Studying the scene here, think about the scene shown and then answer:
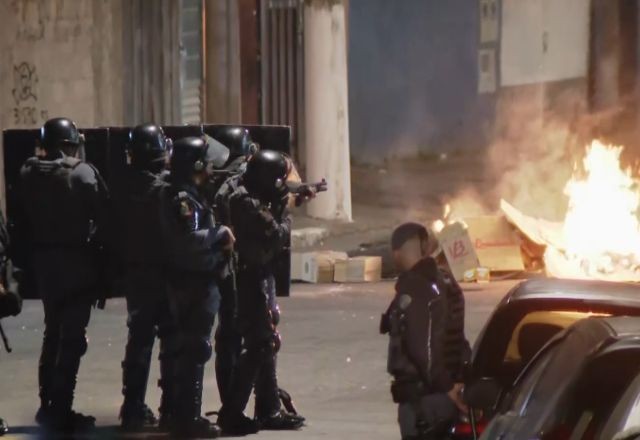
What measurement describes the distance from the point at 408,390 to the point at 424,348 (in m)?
0.19

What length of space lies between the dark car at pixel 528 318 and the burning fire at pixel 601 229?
32.5ft

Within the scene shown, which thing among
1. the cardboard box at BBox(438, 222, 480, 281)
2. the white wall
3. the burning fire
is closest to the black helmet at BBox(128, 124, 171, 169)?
the cardboard box at BBox(438, 222, 480, 281)

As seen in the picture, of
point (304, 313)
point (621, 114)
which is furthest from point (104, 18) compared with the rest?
point (621, 114)

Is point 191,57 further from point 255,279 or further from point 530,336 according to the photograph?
point 530,336

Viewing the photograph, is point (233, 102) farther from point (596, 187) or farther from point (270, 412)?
point (270, 412)

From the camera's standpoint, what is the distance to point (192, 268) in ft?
29.7

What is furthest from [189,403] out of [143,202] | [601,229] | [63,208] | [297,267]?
[601,229]

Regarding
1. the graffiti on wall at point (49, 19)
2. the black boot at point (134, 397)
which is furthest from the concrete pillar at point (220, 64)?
the black boot at point (134, 397)

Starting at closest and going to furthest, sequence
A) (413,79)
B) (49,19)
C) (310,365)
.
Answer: (310,365)
(49,19)
(413,79)

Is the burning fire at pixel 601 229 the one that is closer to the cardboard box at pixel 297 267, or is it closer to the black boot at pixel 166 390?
the cardboard box at pixel 297 267

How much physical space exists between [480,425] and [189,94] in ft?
46.1

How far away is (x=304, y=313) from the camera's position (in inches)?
589

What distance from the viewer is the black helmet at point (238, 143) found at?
9.70 meters

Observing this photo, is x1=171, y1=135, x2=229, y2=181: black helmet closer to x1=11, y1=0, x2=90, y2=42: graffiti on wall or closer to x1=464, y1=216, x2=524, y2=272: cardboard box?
x1=464, y1=216, x2=524, y2=272: cardboard box
